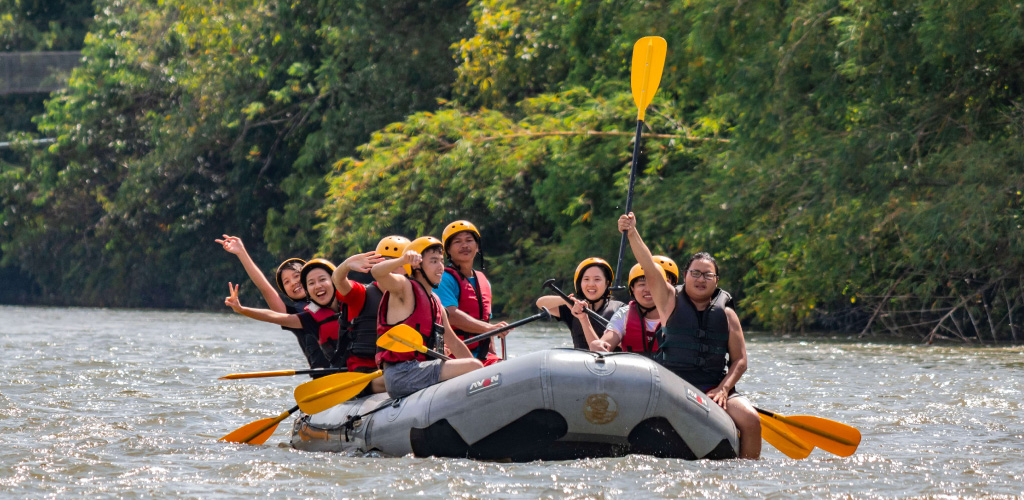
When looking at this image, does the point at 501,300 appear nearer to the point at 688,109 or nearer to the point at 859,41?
the point at 688,109

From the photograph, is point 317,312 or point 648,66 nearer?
point 317,312

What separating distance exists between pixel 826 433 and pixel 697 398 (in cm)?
104

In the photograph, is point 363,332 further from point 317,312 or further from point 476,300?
point 476,300

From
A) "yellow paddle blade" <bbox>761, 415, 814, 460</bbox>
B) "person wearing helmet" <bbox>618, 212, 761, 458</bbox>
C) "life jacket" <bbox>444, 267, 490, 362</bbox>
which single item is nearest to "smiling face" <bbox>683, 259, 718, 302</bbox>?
"person wearing helmet" <bbox>618, 212, 761, 458</bbox>

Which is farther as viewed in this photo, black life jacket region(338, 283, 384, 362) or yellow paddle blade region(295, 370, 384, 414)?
black life jacket region(338, 283, 384, 362)

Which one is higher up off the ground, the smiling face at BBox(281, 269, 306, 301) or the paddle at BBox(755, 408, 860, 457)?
the smiling face at BBox(281, 269, 306, 301)

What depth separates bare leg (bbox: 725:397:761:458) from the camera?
22.7 feet

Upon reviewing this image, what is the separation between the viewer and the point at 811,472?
22.0ft

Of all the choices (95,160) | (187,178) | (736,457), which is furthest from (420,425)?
(95,160)

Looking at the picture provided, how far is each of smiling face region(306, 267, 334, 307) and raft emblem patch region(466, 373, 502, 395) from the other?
174 cm

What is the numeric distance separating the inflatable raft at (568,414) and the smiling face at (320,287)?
143 centimetres

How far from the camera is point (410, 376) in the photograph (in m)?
7.11

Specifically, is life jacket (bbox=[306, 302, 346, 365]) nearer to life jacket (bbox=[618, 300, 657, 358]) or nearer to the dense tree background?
life jacket (bbox=[618, 300, 657, 358])

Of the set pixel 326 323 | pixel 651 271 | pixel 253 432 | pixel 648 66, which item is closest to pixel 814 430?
pixel 651 271
